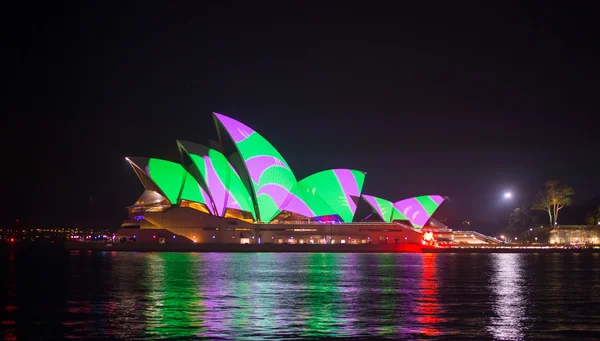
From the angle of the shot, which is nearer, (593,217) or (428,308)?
(428,308)

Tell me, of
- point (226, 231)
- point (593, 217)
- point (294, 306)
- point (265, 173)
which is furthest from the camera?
point (593, 217)

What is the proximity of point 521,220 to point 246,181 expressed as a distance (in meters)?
50.0

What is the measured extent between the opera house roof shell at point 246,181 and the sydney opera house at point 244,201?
10 centimetres

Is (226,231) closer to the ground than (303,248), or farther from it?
farther from it

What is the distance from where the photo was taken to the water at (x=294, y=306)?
20594mm

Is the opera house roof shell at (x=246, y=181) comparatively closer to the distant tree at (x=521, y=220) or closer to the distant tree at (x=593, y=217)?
the distant tree at (x=521, y=220)

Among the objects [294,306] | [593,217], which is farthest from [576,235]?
[294,306]

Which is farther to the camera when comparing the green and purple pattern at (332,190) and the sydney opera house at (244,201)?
the green and purple pattern at (332,190)

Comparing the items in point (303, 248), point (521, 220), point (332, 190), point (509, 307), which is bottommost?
point (509, 307)

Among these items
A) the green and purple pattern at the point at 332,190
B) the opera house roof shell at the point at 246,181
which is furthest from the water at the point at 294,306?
the green and purple pattern at the point at 332,190

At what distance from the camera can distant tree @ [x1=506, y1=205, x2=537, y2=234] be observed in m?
107

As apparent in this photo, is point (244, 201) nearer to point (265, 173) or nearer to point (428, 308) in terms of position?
point (265, 173)

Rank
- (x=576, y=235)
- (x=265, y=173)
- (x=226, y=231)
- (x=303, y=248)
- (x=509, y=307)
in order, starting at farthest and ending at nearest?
(x=576, y=235), (x=303, y=248), (x=226, y=231), (x=265, y=173), (x=509, y=307)

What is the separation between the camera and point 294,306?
2642 centimetres
